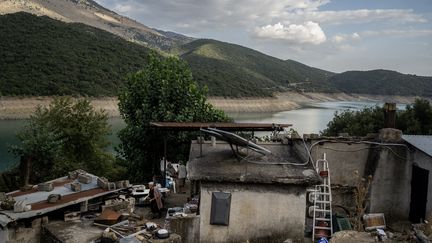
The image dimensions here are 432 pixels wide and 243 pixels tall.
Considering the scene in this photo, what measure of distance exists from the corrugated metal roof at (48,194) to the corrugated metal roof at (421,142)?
317 inches

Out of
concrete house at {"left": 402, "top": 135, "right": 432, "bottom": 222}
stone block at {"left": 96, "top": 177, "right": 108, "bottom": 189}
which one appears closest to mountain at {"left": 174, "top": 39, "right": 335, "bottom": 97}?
stone block at {"left": 96, "top": 177, "right": 108, "bottom": 189}

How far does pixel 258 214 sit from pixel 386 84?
516 feet

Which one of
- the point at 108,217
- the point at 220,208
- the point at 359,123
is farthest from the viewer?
the point at 359,123

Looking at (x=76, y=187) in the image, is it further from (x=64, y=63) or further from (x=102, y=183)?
(x=64, y=63)

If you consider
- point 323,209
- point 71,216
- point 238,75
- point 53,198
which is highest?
point 238,75

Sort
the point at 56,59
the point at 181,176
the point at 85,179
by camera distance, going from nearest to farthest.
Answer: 1. the point at 85,179
2. the point at 181,176
3. the point at 56,59

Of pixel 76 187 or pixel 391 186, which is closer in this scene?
pixel 391 186

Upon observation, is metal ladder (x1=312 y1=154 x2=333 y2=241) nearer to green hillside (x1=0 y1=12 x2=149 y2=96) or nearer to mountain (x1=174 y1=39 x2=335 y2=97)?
green hillside (x1=0 y1=12 x2=149 y2=96)

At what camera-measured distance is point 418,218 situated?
9.55 metres

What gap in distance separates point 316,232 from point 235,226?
79.1 inches

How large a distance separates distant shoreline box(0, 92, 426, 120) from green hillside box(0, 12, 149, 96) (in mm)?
1515

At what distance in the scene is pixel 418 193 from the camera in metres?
9.55

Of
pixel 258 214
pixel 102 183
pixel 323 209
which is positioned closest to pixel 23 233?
pixel 102 183

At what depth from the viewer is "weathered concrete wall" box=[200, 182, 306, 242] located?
27.4ft
